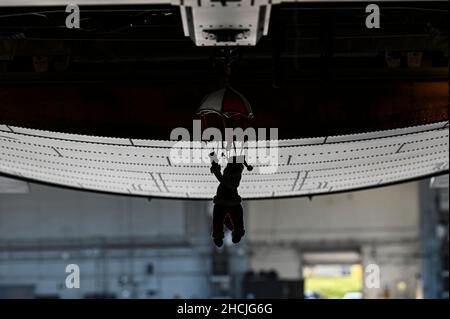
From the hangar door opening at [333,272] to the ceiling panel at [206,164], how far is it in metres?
21.7

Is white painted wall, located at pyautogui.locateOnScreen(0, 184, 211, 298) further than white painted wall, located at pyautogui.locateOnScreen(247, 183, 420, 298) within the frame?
No

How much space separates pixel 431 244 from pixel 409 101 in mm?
22436

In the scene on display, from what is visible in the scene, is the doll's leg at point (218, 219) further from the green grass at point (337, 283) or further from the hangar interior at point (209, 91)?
the green grass at point (337, 283)

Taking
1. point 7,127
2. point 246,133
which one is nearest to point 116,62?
point 7,127

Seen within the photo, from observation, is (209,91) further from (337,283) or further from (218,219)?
(337,283)

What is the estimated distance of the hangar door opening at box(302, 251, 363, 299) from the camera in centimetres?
3381

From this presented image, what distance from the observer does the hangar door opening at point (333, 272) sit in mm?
33812

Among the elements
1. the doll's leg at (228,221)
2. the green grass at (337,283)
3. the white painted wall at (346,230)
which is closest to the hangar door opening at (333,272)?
the green grass at (337,283)

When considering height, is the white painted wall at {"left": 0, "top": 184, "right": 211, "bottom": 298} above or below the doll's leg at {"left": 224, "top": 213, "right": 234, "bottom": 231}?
above

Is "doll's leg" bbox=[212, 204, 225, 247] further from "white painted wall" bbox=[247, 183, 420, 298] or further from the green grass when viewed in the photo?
the green grass

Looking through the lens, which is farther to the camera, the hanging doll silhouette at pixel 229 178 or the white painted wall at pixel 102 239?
the white painted wall at pixel 102 239

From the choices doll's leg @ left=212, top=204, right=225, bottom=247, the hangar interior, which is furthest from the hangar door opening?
doll's leg @ left=212, top=204, right=225, bottom=247

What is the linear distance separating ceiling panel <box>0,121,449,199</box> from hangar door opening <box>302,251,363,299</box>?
2174cm

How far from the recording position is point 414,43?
8.87m
